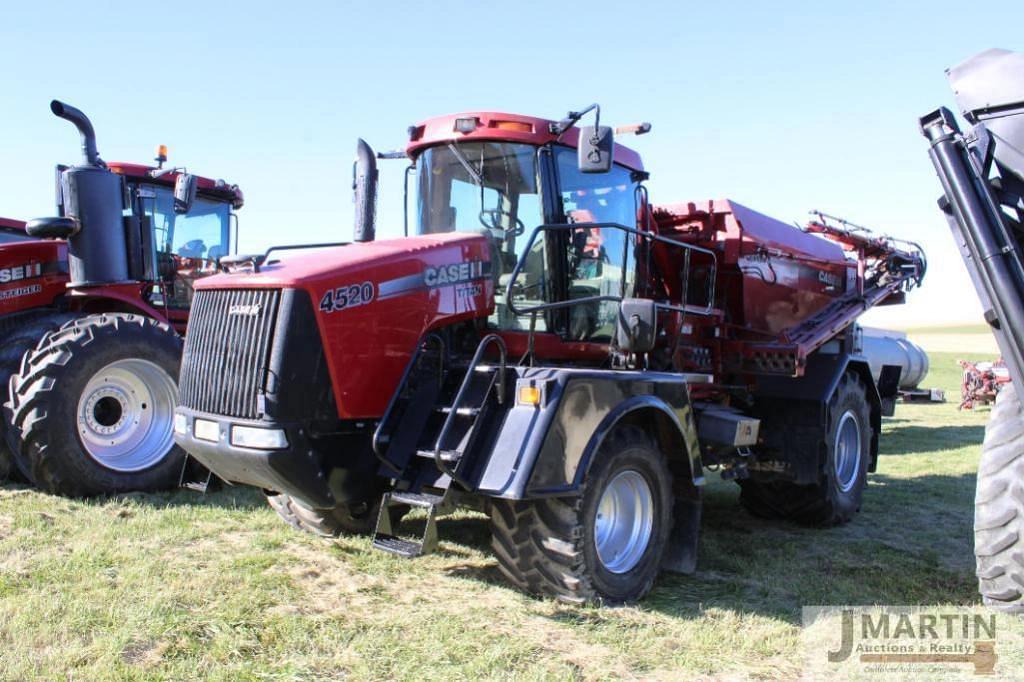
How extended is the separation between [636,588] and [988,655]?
5.66 feet

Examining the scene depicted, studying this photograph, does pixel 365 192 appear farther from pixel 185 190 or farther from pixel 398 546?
pixel 185 190

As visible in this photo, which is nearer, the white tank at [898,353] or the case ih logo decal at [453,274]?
the case ih logo decal at [453,274]

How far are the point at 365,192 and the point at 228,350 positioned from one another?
1.22 meters

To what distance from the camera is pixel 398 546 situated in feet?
13.9

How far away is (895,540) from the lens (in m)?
6.48

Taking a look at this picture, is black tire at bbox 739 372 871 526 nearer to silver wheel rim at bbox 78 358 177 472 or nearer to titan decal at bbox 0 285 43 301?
silver wheel rim at bbox 78 358 177 472

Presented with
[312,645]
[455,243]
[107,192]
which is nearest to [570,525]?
[312,645]

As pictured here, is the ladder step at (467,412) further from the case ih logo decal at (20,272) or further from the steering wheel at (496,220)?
the case ih logo decal at (20,272)

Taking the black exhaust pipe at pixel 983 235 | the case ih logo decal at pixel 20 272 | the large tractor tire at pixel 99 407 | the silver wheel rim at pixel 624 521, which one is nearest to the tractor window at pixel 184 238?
the case ih logo decal at pixel 20 272

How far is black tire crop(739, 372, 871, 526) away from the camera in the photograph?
6.96 meters

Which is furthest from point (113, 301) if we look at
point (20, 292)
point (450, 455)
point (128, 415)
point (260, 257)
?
point (450, 455)

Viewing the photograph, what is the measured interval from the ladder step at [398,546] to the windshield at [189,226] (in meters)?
5.44

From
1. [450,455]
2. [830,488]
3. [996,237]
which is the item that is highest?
[996,237]

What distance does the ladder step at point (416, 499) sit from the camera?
13.8ft
